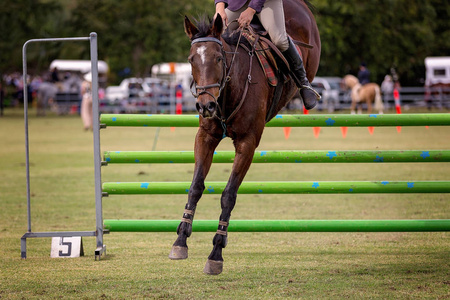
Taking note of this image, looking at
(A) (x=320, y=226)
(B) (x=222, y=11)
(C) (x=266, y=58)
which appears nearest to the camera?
(C) (x=266, y=58)

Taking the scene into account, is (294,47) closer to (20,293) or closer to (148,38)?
(20,293)

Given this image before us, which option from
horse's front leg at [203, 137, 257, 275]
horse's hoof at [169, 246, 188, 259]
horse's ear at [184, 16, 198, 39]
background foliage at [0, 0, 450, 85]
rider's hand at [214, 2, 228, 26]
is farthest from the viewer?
background foliage at [0, 0, 450, 85]

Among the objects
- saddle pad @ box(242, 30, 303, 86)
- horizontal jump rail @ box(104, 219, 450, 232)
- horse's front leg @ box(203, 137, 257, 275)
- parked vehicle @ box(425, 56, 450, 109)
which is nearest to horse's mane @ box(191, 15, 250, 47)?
saddle pad @ box(242, 30, 303, 86)

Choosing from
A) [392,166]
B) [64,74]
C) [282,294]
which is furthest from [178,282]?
[64,74]

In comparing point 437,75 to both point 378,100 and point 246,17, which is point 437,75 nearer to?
point 378,100

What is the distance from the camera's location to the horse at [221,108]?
17.8 feet

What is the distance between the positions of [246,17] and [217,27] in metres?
0.80

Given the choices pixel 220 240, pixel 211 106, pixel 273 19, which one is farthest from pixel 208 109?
pixel 273 19

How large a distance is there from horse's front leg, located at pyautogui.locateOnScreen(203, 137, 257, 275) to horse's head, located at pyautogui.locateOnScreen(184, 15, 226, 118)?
18.5 inches

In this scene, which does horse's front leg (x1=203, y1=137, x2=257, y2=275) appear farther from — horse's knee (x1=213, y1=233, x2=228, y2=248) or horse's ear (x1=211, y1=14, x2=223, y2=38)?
horse's ear (x1=211, y1=14, x2=223, y2=38)

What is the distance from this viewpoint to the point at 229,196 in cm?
573

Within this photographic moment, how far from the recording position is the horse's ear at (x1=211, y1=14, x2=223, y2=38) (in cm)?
559

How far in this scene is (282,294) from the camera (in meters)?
5.38

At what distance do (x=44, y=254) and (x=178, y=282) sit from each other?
6.92 ft
